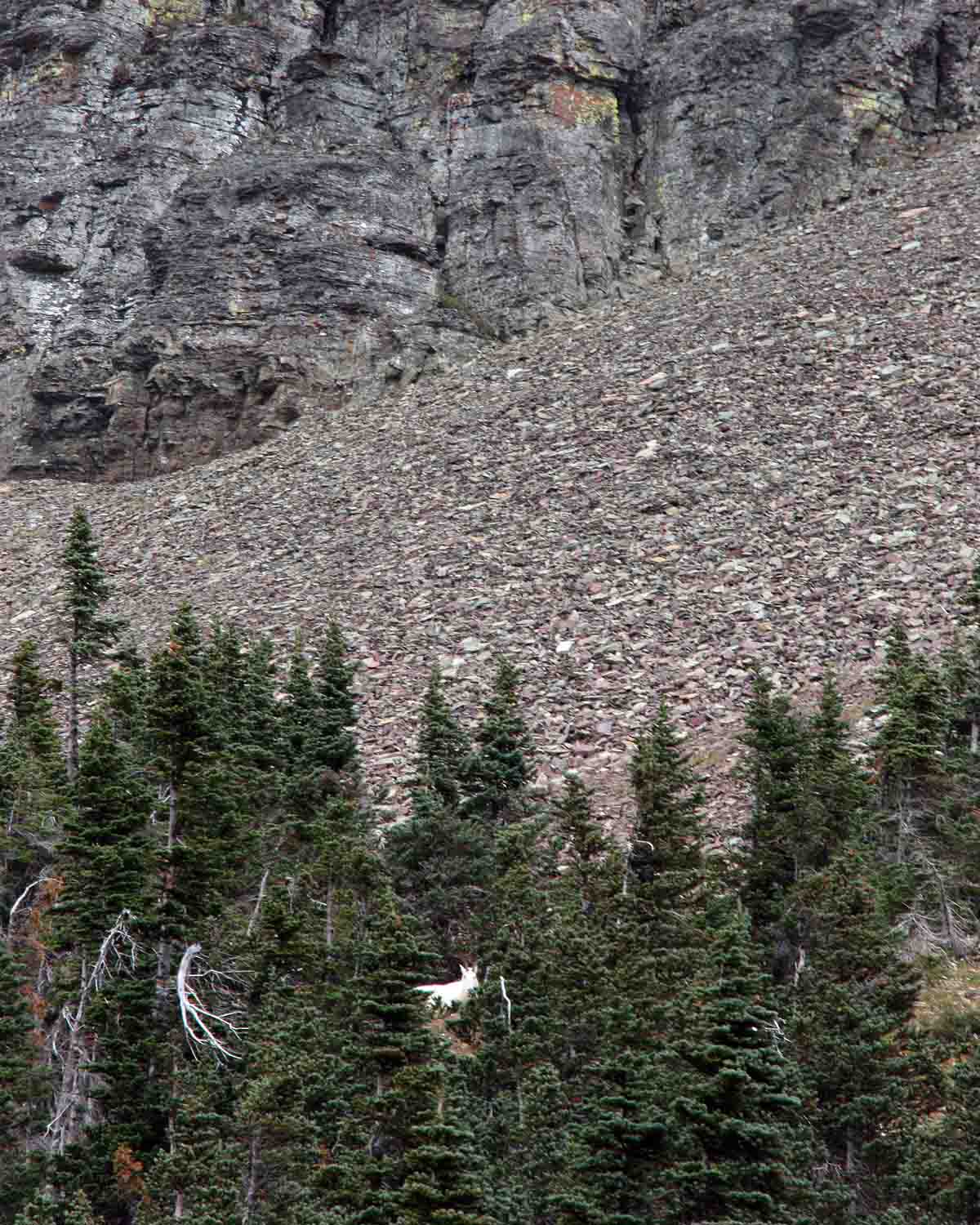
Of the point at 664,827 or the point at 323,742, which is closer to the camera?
the point at 664,827

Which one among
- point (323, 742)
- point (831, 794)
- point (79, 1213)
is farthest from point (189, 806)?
point (831, 794)

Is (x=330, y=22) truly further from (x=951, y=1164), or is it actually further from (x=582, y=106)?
(x=951, y=1164)

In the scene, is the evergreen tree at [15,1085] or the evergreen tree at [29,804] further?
the evergreen tree at [29,804]

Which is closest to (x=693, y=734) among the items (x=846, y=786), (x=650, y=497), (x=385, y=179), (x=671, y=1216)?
(x=846, y=786)

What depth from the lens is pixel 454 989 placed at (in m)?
25.0

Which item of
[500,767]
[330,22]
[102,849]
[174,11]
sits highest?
[174,11]

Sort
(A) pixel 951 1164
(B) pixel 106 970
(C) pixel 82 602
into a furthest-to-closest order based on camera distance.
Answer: (C) pixel 82 602
(B) pixel 106 970
(A) pixel 951 1164

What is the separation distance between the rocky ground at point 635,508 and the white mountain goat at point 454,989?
682 centimetres

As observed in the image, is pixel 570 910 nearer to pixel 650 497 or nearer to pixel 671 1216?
pixel 671 1216

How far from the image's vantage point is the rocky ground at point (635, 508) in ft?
117

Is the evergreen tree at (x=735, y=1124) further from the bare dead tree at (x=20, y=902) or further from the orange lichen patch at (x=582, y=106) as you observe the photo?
the orange lichen patch at (x=582, y=106)

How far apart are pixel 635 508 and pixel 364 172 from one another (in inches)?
1135

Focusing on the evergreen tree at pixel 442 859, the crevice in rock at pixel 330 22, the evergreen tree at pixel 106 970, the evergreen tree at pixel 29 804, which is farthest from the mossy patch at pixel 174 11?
the evergreen tree at pixel 106 970

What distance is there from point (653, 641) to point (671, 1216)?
1977 cm
